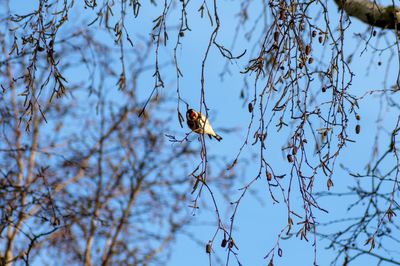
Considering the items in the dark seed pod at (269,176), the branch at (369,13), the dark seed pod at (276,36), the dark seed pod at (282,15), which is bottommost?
the dark seed pod at (269,176)

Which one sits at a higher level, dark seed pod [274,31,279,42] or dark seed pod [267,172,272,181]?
dark seed pod [274,31,279,42]

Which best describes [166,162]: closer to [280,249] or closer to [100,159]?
[100,159]

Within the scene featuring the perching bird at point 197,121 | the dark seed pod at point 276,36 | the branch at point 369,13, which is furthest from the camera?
the branch at point 369,13

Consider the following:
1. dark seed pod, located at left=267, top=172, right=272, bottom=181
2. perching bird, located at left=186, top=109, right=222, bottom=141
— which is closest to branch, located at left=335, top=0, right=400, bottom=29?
perching bird, located at left=186, top=109, right=222, bottom=141

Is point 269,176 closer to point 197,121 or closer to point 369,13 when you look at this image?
point 197,121

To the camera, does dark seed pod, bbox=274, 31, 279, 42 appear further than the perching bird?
Yes

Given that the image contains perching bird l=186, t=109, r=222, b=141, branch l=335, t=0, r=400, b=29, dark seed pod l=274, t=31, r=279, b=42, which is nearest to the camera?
perching bird l=186, t=109, r=222, b=141

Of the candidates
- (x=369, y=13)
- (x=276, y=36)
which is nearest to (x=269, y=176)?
(x=276, y=36)

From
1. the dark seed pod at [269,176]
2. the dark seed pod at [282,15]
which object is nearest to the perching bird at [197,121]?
the dark seed pod at [269,176]

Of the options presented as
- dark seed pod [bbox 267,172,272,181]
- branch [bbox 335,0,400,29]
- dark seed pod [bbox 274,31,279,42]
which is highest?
branch [bbox 335,0,400,29]

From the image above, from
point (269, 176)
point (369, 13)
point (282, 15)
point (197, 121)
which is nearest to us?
point (269, 176)

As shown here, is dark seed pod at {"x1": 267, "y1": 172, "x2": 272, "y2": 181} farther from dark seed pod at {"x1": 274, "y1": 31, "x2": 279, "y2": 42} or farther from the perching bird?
dark seed pod at {"x1": 274, "y1": 31, "x2": 279, "y2": 42}

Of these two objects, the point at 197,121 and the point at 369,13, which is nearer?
the point at 197,121

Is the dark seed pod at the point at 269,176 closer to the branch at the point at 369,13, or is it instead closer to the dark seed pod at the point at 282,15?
the dark seed pod at the point at 282,15
